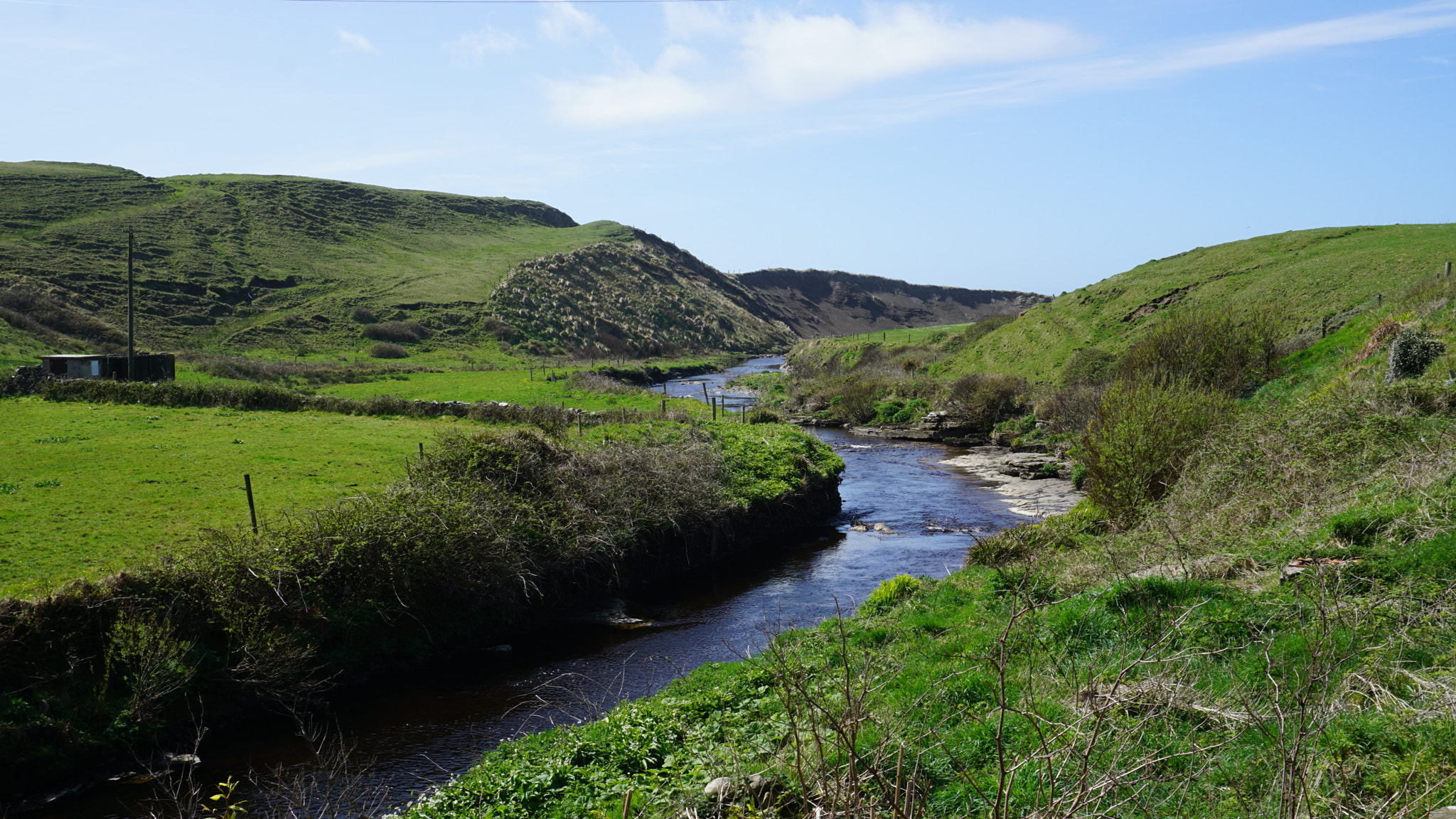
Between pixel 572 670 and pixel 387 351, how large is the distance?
208ft

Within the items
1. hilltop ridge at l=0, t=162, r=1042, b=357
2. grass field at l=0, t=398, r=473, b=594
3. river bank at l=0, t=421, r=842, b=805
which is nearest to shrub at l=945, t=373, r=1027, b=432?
river bank at l=0, t=421, r=842, b=805

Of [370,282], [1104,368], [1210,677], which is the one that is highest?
[370,282]

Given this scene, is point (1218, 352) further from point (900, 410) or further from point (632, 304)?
point (632, 304)

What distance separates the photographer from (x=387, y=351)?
2876 inches

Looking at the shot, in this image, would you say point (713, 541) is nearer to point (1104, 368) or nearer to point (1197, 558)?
point (1197, 558)

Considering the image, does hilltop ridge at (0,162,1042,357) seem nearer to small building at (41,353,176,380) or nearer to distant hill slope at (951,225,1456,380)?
small building at (41,353,176,380)

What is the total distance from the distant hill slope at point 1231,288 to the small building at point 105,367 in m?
50.2

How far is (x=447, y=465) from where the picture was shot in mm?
21312

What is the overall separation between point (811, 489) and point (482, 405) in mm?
15748

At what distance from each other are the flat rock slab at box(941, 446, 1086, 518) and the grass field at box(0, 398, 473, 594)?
843 inches

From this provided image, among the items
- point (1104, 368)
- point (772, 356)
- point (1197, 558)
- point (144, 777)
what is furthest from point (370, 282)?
point (1197, 558)

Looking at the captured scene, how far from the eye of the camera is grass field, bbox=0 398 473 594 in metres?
16.2

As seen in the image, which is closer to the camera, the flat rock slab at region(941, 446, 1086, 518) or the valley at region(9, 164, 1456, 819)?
the valley at region(9, 164, 1456, 819)

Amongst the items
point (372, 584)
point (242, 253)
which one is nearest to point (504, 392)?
point (372, 584)
